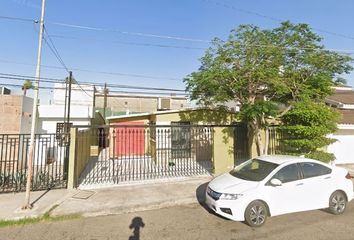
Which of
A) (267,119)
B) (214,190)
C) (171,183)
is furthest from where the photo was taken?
(267,119)

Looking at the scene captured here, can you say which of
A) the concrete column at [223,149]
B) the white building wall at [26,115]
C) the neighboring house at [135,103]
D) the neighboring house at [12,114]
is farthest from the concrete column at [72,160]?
the neighboring house at [135,103]

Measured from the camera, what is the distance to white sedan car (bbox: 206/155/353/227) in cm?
522

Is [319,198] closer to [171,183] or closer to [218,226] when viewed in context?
[218,226]

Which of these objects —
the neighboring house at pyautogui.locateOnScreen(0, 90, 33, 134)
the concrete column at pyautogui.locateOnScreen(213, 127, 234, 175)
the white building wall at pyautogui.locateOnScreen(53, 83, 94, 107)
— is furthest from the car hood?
the white building wall at pyautogui.locateOnScreen(53, 83, 94, 107)

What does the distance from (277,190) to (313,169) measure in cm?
132

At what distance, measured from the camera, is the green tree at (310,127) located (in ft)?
31.1

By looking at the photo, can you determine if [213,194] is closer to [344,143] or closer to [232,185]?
[232,185]

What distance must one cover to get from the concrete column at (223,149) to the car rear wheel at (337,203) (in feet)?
15.0

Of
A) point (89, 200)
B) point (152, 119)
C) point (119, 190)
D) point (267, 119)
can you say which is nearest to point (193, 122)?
point (152, 119)

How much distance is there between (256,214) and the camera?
17.1 ft

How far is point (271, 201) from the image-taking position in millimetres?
5336

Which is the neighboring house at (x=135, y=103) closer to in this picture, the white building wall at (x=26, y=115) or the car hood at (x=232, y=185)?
the white building wall at (x=26, y=115)

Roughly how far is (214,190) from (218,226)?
79 centimetres

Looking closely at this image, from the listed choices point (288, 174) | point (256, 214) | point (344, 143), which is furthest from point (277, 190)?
point (344, 143)
